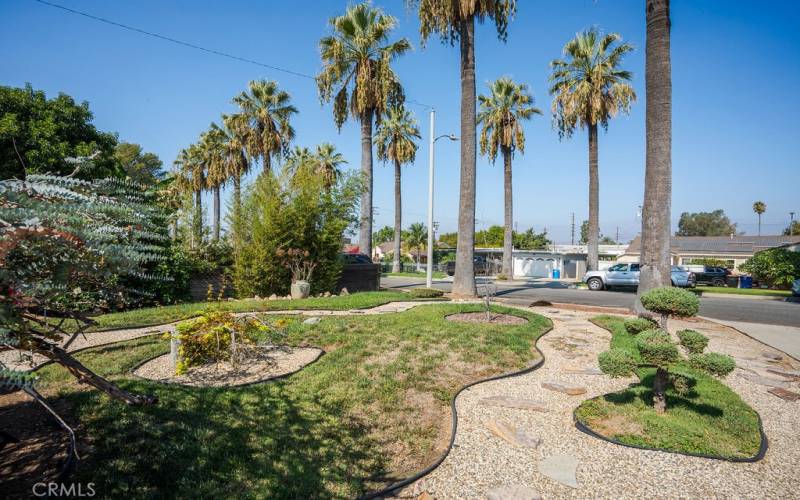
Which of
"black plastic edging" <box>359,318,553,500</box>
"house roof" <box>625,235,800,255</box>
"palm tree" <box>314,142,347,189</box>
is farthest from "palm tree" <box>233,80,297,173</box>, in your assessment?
"house roof" <box>625,235,800,255</box>

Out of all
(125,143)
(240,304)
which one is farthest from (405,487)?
(125,143)

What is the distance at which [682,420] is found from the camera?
3521 millimetres

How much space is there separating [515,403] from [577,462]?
108 centimetres

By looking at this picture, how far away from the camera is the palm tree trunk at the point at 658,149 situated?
8.49 meters

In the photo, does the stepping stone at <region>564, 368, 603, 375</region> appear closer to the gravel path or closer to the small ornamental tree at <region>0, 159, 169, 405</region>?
the gravel path

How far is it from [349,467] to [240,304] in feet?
21.7

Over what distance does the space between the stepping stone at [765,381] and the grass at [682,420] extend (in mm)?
755

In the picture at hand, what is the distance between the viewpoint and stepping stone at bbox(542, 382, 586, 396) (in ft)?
14.3

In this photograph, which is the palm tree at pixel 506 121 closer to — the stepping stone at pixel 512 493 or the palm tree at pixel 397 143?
the palm tree at pixel 397 143

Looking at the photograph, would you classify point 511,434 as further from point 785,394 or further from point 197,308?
point 197,308

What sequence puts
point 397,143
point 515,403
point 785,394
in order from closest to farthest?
point 515,403 < point 785,394 < point 397,143

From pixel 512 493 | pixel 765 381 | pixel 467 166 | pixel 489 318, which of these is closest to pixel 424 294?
pixel 467 166

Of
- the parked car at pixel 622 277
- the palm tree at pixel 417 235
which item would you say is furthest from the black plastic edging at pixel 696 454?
the palm tree at pixel 417 235

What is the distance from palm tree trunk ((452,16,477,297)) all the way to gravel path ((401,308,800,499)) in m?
7.57
